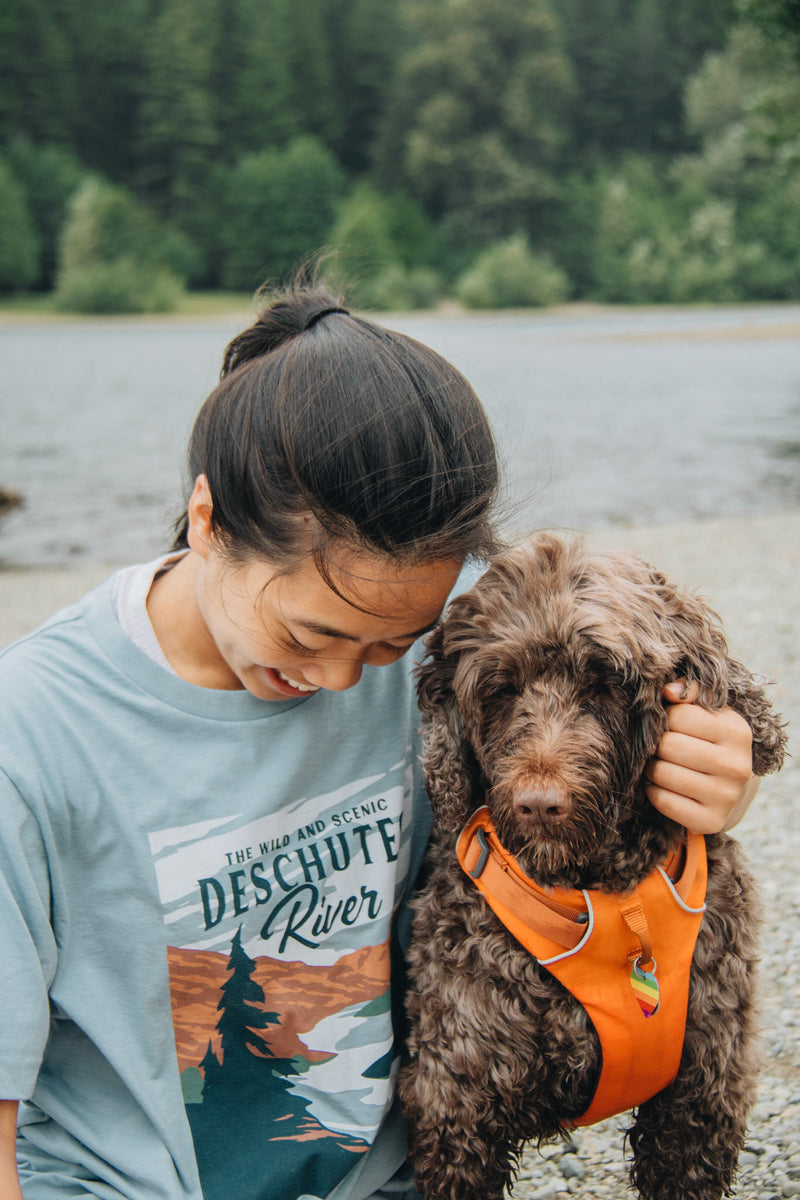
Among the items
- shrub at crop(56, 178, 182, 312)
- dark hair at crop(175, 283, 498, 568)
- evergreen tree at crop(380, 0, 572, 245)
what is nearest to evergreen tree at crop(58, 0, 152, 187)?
shrub at crop(56, 178, 182, 312)

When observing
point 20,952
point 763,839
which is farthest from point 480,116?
point 20,952

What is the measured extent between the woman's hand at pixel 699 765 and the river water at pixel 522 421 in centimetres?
A: 56

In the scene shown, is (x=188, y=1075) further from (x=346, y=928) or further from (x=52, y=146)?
(x=52, y=146)

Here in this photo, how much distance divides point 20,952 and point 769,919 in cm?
323

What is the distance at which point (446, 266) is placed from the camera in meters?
68.6

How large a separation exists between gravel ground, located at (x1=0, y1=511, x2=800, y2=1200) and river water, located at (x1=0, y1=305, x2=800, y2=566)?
1.61 metres

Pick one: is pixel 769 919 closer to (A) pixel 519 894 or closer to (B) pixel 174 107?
(A) pixel 519 894

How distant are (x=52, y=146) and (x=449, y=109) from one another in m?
26.0

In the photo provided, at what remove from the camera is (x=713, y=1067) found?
2.17m

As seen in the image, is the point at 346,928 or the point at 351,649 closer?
the point at 351,649

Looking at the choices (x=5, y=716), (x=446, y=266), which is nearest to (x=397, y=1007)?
(x=5, y=716)

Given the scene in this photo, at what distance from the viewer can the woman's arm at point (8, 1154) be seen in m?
1.74

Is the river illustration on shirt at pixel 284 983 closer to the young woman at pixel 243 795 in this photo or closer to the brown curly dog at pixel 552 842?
the young woman at pixel 243 795

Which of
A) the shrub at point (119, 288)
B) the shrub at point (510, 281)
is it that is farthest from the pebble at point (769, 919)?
the shrub at point (510, 281)
